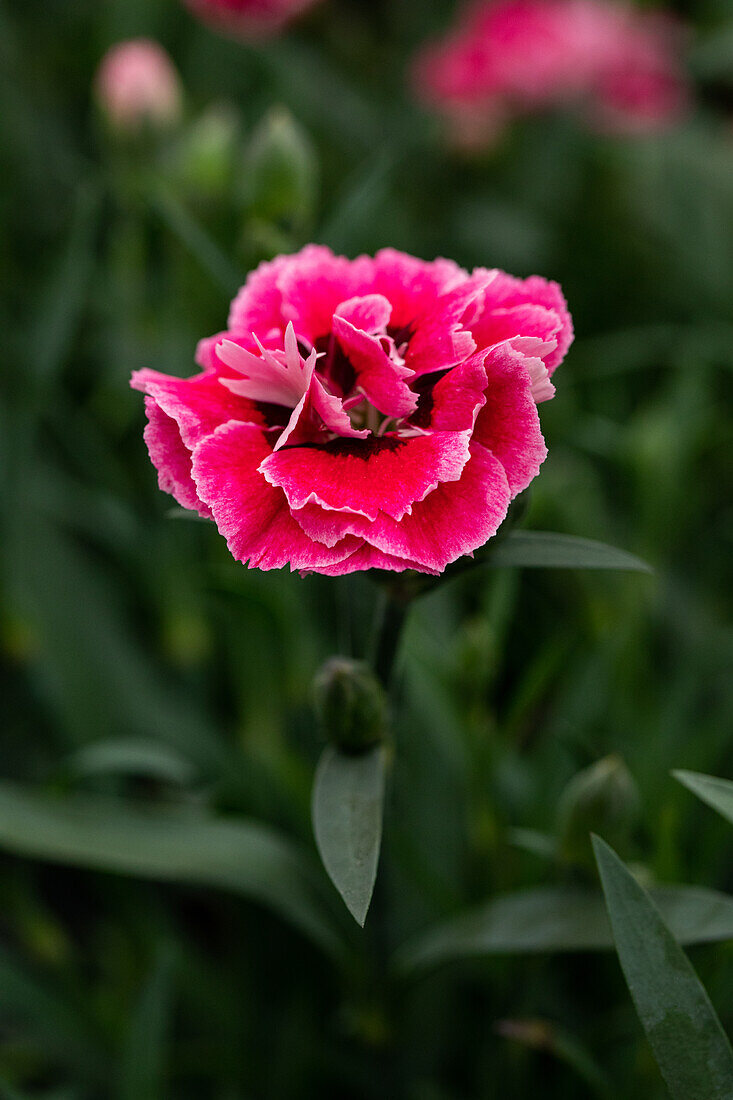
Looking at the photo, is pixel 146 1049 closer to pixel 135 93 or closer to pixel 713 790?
pixel 713 790

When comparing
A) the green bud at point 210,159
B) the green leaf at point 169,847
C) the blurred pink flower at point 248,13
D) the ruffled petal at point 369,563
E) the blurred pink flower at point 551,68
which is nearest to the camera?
the ruffled petal at point 369,563

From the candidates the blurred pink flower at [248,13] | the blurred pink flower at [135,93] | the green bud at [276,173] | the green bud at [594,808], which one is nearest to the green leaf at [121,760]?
the green bud at [594,808]

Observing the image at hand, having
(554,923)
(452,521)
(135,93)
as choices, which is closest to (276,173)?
(135,93)

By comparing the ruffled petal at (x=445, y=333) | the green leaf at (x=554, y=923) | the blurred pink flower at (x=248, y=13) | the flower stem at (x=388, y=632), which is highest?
the blurred pink flower at (x=248, y=13)

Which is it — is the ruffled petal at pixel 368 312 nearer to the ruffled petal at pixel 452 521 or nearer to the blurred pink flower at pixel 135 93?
the ruffled petal at pixel 452 521

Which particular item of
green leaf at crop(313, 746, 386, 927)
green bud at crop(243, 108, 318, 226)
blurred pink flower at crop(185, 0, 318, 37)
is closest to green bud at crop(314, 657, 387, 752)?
green leaf at crop(313, 746, 386, 927)

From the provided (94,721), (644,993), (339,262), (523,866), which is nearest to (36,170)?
(94,721)

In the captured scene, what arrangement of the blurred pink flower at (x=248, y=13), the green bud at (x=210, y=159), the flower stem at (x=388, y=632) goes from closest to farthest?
the flower stem at (x=388, y=632), the green bud at (x=210, y=159), the blurred pink flower at (x=248, y=13)

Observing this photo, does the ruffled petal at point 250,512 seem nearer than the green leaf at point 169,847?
Yes
